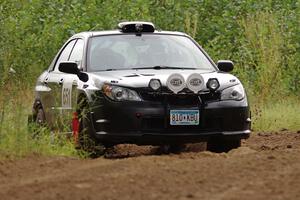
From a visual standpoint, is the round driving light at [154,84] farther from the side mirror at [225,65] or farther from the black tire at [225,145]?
the side mirror at [225,65]

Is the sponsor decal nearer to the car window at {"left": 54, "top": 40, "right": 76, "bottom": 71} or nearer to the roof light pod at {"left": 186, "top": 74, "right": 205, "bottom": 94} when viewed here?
the car window at {"left": 54, "top": 40, "right": 76, "bottom": 71}

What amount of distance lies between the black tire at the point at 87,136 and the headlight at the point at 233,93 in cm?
147

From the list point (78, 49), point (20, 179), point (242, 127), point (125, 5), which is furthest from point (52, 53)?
point (20, 179)

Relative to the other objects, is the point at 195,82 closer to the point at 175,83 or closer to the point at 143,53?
the point at 175,83

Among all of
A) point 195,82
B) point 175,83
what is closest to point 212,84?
point 195,82

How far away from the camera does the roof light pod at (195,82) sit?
35.0ft

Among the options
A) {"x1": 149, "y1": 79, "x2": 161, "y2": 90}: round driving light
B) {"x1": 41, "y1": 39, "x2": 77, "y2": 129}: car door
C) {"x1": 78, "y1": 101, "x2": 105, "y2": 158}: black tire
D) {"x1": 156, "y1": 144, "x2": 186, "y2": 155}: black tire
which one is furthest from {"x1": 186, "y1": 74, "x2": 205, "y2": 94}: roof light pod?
{"x1": 41, "y1": 39, "x2": 77, "y2": 129}: car door

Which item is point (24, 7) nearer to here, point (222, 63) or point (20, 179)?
point (222, 63)

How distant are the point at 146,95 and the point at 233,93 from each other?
1067mm

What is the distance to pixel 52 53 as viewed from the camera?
850 inches

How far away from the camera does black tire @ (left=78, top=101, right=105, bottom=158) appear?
35.9 ft

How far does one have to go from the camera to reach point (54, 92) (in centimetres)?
1254

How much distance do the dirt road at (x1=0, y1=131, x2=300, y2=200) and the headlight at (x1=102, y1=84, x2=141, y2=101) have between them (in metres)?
0.99

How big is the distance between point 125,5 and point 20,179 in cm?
1423
